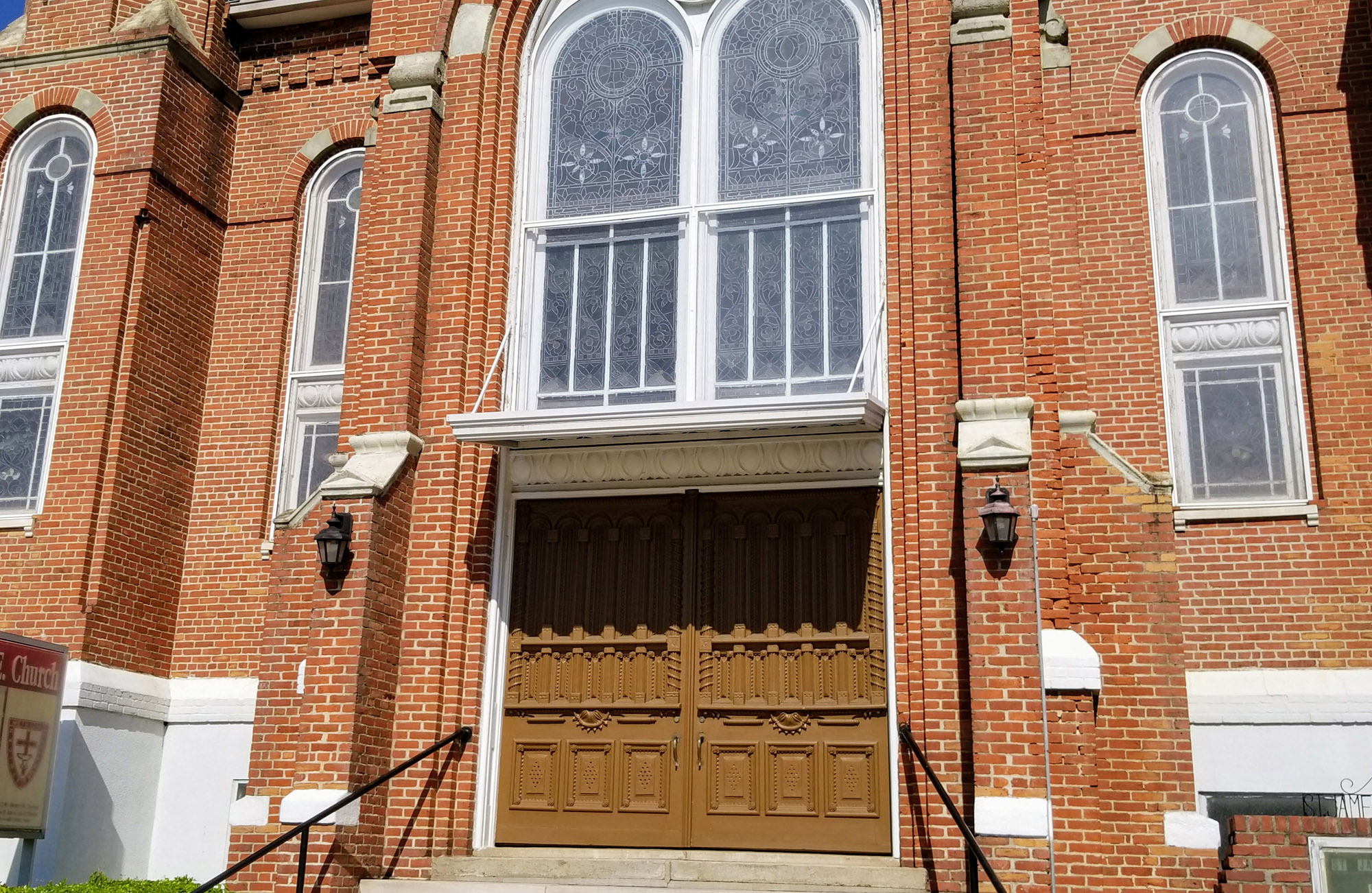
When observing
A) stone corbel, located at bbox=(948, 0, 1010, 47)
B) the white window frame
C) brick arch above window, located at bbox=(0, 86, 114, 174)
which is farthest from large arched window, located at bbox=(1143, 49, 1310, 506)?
brick arch above window, located at bbox=(0, 86, 114, 174)

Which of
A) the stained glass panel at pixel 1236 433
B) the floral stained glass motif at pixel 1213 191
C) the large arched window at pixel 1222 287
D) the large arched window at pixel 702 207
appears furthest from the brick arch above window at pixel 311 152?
the stained glass panel at pixel 1236 433

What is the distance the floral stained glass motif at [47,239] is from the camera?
1323 centimetres

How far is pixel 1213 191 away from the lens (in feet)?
38.5

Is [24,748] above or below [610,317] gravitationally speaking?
below

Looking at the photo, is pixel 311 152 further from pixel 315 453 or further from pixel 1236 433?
pixel 1236 433

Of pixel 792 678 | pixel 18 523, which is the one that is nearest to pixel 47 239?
pixel 18 523

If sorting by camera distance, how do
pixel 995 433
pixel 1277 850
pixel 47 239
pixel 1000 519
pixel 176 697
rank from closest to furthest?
1. pixel 1277 850
2. pixel 1000 519
3. pixel 995 433
4. pixel 176 697
5. pixel 47 239

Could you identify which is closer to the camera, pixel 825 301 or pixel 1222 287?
pixel 825 301

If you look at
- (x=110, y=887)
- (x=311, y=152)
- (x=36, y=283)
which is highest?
(x=311, y=152)

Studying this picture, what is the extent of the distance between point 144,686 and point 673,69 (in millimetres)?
7302

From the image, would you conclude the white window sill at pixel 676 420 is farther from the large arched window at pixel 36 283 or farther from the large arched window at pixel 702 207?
the large arched window at pixel 36 283

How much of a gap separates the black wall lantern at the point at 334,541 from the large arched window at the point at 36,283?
4.06m

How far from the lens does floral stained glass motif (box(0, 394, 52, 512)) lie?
12.7m

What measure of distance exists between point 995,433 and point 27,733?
25.3 feet
